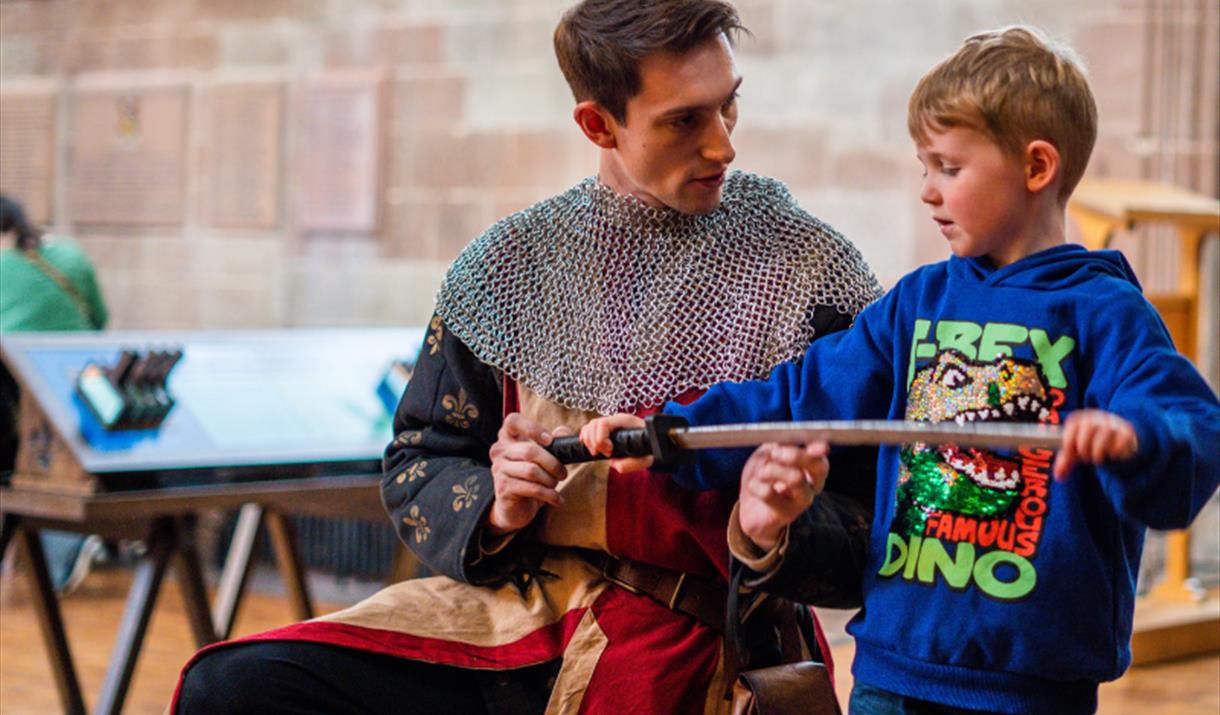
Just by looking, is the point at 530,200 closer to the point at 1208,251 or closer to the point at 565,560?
the point at 1208,251

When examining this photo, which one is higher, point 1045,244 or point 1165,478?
point 1045,244

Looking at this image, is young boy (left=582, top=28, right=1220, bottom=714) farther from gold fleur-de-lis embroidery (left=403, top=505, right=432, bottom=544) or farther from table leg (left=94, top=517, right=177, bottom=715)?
table leg (left=94, top=517, right=177, bottom=715)

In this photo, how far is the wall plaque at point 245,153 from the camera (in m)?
8.65

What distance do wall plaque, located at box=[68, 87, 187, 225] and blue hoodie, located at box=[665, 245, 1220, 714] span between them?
7.84 meters

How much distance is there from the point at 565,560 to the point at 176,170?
7.41 meters

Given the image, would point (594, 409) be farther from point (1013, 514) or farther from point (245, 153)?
point (245, 153)

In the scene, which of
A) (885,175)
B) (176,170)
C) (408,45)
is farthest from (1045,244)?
(176,170)

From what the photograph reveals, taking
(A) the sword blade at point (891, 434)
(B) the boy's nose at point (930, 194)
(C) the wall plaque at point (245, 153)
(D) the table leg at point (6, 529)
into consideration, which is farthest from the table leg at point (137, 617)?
(C) the wall plaque at point (245, 153)

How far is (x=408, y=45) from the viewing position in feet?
26.5

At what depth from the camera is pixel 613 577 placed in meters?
2.22

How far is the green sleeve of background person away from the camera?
6.82 metres

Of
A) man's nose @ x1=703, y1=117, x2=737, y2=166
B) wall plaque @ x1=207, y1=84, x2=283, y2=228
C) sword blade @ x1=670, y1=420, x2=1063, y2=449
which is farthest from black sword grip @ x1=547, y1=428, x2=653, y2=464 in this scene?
wall plaque @ x1=207, y1=84, x2=283, y2=228

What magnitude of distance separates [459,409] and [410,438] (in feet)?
0.31

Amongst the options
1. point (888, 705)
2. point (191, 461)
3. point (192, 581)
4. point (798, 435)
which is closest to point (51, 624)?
point (192, 581)
